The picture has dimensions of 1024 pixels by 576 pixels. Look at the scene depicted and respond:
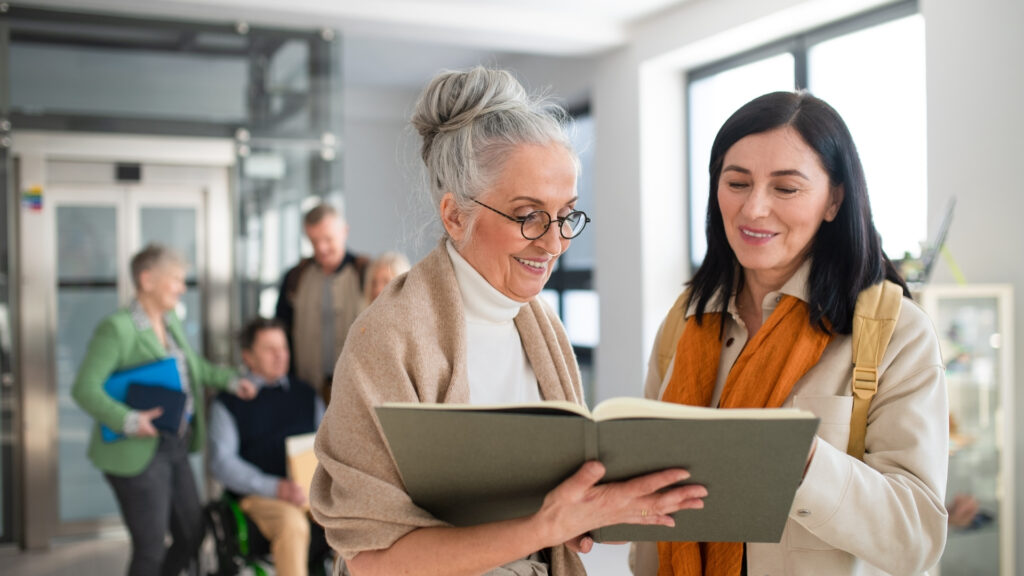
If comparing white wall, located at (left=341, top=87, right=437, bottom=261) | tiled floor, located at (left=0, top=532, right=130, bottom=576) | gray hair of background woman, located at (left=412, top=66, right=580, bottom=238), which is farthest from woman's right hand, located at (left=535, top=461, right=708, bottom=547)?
white wall, located at (left=341, top=87, right=437, bottom=261)

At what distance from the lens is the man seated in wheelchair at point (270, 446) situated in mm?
3545

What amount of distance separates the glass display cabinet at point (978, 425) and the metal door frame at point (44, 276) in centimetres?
377

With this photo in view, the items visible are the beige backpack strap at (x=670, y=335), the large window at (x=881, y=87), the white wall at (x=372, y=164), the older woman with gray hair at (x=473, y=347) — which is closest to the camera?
the older woman with gray hair at (x=473, y=347)

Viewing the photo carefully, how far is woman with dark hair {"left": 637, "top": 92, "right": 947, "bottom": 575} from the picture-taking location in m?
1.33

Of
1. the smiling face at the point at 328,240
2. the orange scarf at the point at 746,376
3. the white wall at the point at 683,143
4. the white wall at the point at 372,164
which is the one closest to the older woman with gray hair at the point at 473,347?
the orange scarf at the point at 746,376

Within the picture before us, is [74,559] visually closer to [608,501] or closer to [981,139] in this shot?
[608,501]

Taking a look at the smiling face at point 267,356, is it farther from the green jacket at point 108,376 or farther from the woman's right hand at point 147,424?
the woman's right hand at point 147,424

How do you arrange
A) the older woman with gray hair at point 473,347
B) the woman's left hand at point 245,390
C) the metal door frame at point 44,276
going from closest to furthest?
1. the older woman with gray hair at point 473,347
2. the woman's left hand at point 245,390
3. the metal door frame at point 44,276

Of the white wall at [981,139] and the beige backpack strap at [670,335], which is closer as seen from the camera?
the beige backpack strap at [670,335]

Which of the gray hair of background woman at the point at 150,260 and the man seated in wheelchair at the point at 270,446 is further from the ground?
the gray hair of background woman at the point at 150,260

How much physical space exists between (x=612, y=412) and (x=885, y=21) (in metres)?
4.26

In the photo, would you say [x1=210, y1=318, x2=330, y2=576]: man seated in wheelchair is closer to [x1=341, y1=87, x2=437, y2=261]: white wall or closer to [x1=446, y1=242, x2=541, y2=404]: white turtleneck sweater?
[x1=446, y1=242, x2=541, y2=404]: white turtleneck sweater

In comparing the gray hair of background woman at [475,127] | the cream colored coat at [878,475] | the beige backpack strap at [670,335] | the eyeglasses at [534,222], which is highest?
the gray hair of background woman at [475,127]

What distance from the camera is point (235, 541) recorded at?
3.53 metres
